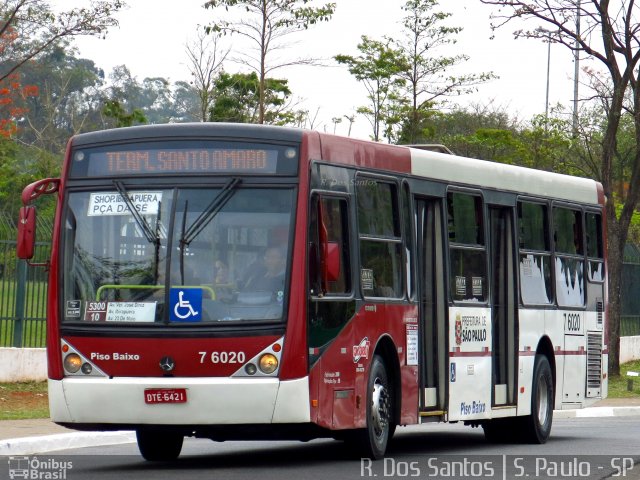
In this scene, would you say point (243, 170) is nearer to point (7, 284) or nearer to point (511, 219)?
point (511, 219)

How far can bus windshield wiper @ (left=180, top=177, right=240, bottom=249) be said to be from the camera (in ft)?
37.4

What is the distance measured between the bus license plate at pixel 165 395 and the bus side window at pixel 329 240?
1.30 m

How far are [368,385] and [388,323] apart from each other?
0.69 meters

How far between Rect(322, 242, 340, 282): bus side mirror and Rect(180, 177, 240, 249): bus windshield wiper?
2.88 feet

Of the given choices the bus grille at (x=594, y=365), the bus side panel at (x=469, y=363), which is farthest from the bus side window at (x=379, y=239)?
the bus grille at (x=594, y=365)

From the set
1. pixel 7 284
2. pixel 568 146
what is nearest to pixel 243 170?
pixel 7 284

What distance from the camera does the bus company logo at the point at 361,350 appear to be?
12.1 metres

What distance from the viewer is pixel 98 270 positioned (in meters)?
11.6

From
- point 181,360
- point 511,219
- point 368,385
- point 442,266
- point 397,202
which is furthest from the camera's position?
point 511,219

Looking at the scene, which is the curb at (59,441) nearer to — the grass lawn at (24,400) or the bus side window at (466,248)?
the grass lawn at (24,400)

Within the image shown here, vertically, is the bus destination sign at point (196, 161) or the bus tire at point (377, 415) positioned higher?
the bus destination sign at point (196, 161)

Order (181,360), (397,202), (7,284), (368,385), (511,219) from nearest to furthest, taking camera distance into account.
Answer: (181,360) → (368,385) → (397,202) → (511,219) → (7,284)

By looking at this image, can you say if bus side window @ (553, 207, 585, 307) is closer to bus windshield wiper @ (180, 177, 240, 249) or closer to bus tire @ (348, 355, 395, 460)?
bus tire @ (348, 355, 395, 460)

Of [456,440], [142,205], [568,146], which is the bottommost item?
[456,440]
